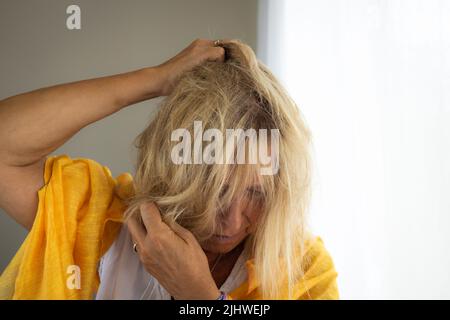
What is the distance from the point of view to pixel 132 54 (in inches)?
27.3

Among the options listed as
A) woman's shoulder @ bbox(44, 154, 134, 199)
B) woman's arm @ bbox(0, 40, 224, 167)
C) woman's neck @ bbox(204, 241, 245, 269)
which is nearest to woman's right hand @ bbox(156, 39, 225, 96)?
woman's arm @ bbox(0, 40, 224, 167)

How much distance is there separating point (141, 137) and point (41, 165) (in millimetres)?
138

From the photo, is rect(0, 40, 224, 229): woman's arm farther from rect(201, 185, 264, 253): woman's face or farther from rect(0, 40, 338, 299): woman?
rect(201, 185, 264, 253): woman's face

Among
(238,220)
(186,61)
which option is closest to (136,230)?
(238,220)

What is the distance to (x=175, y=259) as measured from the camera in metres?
0.55

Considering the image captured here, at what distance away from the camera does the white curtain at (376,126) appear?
584mm

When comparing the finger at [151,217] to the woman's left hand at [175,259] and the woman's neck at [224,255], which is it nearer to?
the woman's left hand at [175,259]

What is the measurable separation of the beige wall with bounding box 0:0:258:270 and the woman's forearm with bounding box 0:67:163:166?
93 millimetres

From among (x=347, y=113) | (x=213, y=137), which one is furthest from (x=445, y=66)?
(x=213, y=137)

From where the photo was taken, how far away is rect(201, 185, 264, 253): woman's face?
0.59m

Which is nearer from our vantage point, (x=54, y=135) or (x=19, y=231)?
(x=54, y=135)

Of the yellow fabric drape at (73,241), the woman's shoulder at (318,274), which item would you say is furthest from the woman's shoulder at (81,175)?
the woman's shoulder at (318,274)

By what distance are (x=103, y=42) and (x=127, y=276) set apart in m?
0.34
